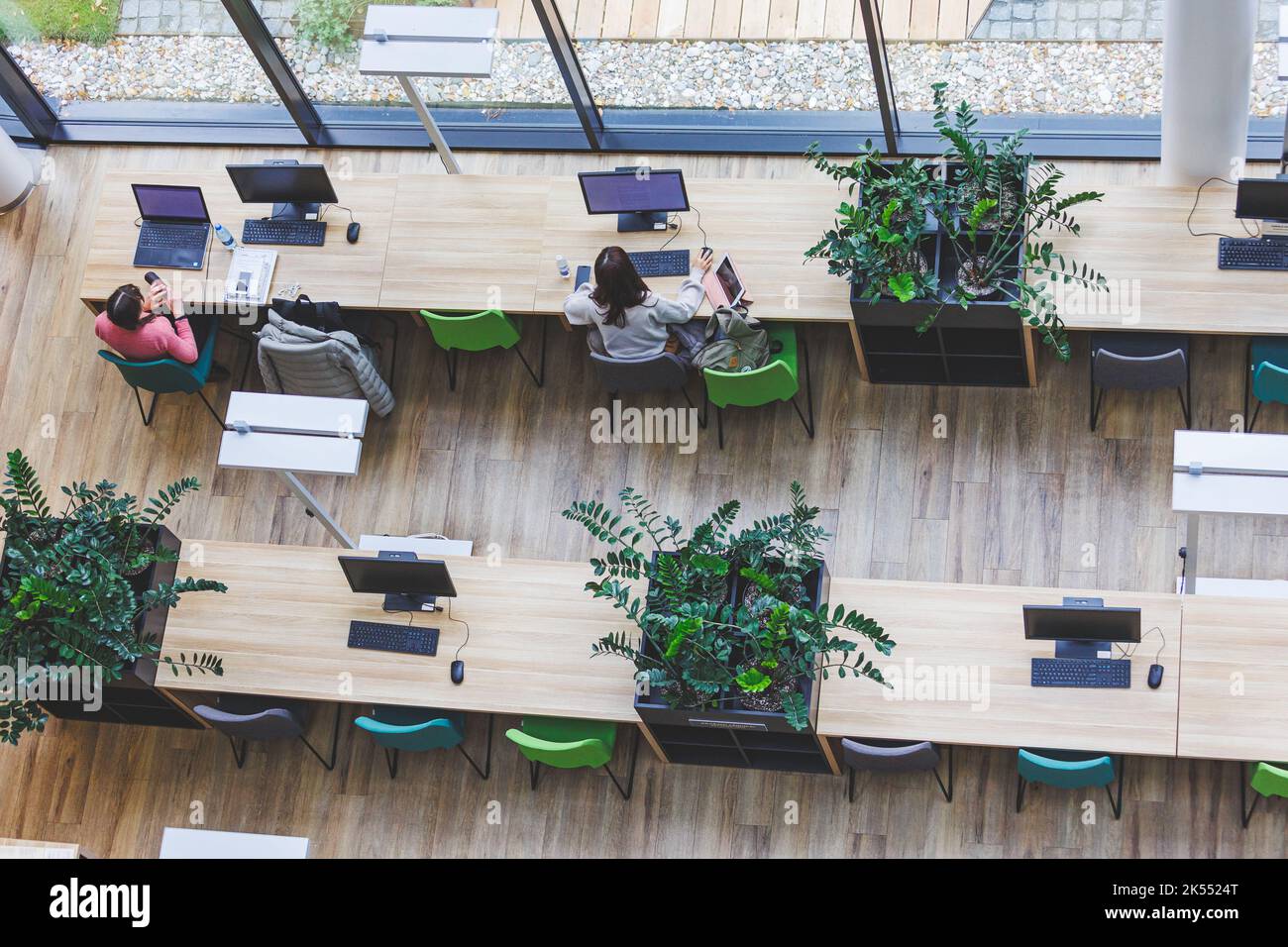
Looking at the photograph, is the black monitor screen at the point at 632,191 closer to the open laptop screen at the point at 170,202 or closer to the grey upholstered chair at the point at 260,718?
the open laptop screen at the point at 170,202

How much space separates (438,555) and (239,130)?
10.8 feet

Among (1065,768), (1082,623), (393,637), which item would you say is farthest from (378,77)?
(1065,768)

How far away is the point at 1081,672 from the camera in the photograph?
565cm

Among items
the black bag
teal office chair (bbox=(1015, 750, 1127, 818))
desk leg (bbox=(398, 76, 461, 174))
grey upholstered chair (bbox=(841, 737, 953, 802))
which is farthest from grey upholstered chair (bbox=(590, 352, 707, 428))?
teal office chair (bbox=(1015, 750, 1127, 818))

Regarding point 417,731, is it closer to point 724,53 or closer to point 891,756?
point 891,756

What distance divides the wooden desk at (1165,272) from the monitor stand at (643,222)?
180 cm

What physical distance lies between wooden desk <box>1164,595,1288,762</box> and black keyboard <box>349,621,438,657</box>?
299 centimetres

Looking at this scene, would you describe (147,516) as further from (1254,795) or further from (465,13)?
(1254,795)

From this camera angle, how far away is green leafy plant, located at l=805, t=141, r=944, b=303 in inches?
239

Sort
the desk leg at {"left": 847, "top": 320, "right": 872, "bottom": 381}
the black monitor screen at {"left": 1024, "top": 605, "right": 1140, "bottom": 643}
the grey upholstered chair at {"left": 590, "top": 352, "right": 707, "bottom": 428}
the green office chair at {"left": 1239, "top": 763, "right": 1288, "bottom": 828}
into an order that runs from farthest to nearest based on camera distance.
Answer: the desk leg at {"left": 847, "top": 320, "right": 872, "bottom": 381} < the grey upholstered chair at {"left": 590, "top": 352, "right": 707, "bottom": 428} < the black monitor screen at {"left": 1024, "top": 605, "right": 1140, "bottom": 643} < the green office chair at {"left": 1239, "top": 763, "right": 1288, "bottom": 828}

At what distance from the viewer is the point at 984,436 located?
22.2ft

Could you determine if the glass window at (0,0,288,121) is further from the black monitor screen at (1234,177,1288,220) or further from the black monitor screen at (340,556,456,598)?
the black monitor screen at (1234,177,1288,220)

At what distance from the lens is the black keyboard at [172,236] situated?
7227mm

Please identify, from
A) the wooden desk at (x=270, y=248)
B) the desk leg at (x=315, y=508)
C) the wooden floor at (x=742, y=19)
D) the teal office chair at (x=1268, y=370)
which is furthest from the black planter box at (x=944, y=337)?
the desk leg at (x=315, y=508)
